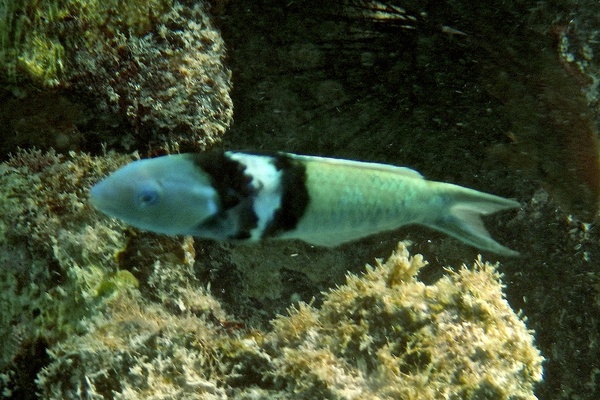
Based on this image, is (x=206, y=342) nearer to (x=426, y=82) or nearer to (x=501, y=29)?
(x=426, y=82)

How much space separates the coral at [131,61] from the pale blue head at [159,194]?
1847 mm

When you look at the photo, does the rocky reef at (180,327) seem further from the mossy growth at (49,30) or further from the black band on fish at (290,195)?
the black band on fish at (290,195)

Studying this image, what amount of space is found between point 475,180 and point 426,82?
3.60 feet

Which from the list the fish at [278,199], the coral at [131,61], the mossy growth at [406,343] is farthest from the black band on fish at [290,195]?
the coral at [131,61]

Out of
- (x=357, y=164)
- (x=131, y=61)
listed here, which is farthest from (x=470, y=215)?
(x=131, y=61)

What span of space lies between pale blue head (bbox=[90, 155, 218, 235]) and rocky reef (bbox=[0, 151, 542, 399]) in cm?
143

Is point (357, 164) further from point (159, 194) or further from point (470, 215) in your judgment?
point (159, 194)

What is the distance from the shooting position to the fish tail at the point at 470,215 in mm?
1892

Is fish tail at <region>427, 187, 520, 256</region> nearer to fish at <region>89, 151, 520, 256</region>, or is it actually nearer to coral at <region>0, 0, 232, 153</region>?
fish at <region>89, 151, 520, 256</region>

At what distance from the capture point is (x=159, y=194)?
1.52 meters

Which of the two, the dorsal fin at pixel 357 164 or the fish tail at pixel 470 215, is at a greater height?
the dorsal fin at pixel 357 164

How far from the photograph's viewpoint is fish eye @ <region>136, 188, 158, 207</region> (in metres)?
1.50

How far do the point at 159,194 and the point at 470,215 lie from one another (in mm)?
1225

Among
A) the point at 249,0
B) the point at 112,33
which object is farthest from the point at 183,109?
the point at 249,0
